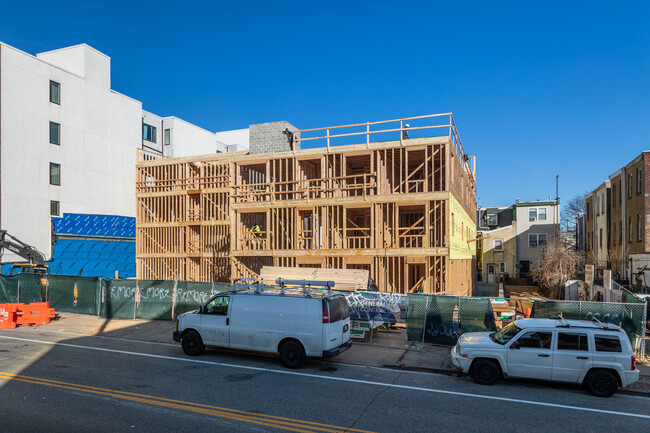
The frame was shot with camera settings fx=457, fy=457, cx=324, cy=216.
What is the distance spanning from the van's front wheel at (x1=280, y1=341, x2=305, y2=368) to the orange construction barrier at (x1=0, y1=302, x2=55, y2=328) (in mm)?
12579

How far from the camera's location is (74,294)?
69.9 ft

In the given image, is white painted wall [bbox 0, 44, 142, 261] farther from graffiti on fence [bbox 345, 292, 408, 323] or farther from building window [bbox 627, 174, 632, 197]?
building window [bbox 627, 174, 632, 197]

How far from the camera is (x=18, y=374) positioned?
11.1 meters

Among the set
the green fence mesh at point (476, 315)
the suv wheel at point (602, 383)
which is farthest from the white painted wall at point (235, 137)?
the suv wheel at point (602, 383)

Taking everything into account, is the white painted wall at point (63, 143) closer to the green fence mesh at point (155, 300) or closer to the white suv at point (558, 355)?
the green fence mesh at point (155, 300)

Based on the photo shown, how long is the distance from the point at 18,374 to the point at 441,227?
16.3 metres

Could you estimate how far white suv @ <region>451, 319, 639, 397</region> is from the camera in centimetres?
1017

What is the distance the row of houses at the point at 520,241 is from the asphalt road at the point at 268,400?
124ft

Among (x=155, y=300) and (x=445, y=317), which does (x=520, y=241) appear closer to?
(x=445, y=317)

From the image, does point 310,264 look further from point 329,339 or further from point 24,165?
point 24,165

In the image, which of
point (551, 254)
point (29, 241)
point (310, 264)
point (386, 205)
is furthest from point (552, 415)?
point (29, 241)

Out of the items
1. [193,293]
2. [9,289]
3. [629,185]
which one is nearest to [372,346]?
[193,293]

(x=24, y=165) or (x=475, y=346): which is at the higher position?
(x=24, y=165)

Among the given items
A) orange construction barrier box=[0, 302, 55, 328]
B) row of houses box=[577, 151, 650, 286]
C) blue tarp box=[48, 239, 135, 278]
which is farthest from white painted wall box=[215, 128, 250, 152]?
orange construction barrier box=[0, 302, 55, 328]
